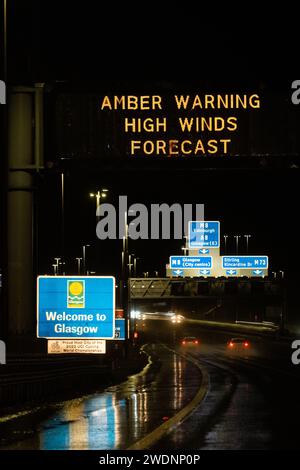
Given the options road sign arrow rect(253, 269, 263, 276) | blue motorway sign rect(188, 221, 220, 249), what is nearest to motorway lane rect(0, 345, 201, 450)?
blue motorway sign rect(188, 221, 220, 249)

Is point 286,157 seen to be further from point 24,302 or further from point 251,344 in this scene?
point 251,344

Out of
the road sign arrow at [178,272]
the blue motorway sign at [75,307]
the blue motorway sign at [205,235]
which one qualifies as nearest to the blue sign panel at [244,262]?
the road sign arrow at [178,272]

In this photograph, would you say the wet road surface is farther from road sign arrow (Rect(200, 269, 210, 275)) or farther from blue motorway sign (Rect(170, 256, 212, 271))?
road sign arrow (Rect(200, 269, 210, 275))

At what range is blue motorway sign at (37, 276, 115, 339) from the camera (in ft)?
76.8

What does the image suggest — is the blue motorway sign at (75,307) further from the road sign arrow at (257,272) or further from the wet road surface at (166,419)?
the road sign arrow at (257,272)

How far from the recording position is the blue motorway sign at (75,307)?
23.4 m

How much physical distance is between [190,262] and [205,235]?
456cm

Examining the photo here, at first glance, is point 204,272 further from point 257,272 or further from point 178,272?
point 257,272

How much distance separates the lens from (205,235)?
213ft

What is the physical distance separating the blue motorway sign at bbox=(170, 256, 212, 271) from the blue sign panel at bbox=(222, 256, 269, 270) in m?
1.52

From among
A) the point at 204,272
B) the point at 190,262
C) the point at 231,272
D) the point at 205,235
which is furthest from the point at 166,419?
the point at 231,272

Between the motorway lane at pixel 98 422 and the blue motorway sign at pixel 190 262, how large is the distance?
42.2 meters

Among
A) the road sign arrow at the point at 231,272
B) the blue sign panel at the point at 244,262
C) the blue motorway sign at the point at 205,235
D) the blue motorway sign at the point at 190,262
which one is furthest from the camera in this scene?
the road sign arrow at the point at 231,272

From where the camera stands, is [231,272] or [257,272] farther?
[257,272]
